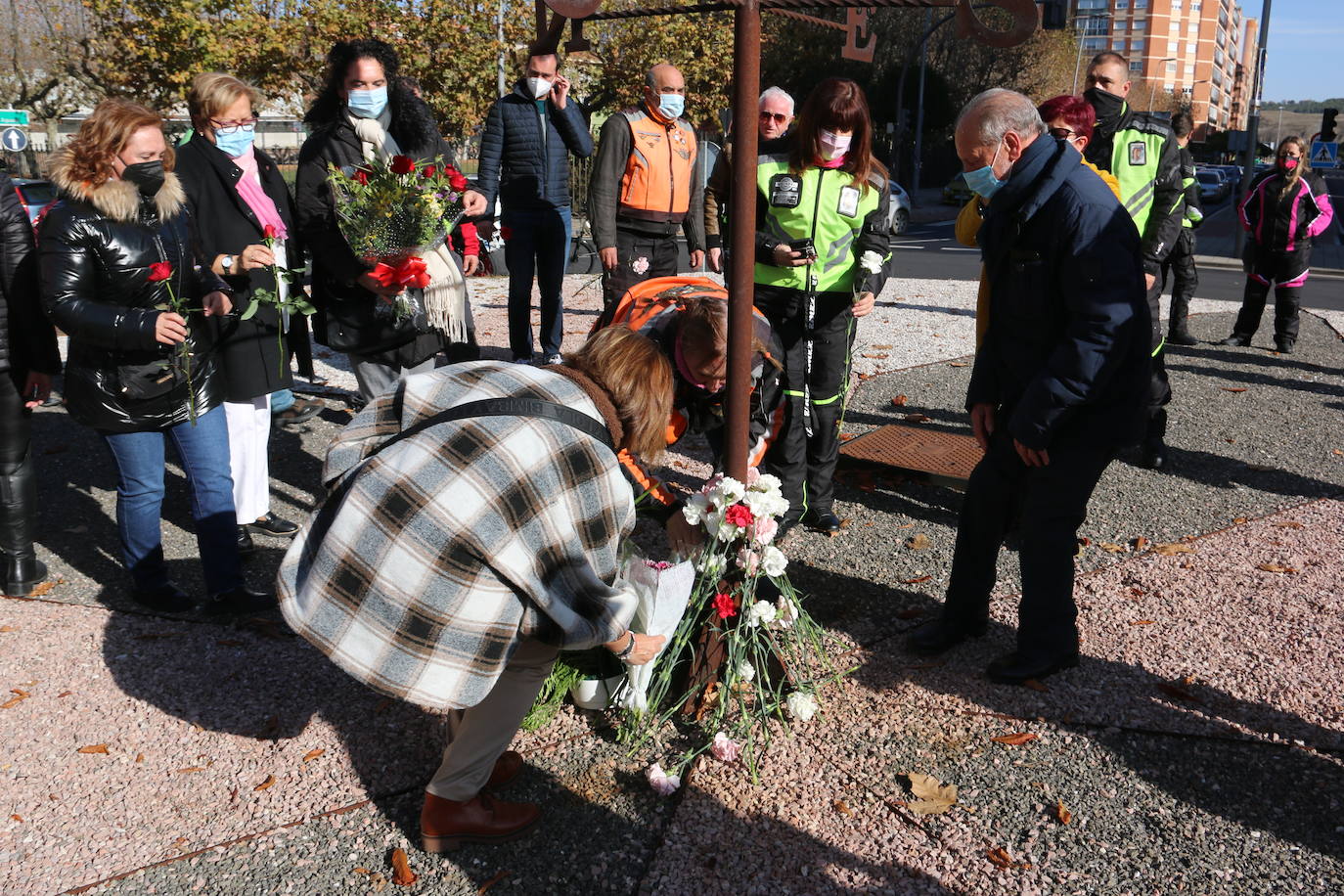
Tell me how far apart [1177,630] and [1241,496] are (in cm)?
194

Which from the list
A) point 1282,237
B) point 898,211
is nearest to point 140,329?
point 1282,237

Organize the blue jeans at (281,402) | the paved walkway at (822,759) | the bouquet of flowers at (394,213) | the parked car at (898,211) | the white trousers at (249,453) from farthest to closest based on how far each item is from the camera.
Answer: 1. the parked car at (898,211)
2. the blue jeans at (281,402)
3. the white trousers at (249,453)
4. the bouquet of flowers at (394,213)
5. the paved walkway at (822,759)

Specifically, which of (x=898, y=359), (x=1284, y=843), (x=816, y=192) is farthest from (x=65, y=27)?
(x=1284, y=843)

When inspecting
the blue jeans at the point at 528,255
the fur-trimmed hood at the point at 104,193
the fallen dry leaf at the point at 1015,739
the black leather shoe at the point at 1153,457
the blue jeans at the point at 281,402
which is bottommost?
the fallen dry leaf at the point at 1015,739

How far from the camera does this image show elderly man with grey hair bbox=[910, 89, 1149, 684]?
124 inches

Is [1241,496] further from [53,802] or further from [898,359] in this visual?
[53,802]

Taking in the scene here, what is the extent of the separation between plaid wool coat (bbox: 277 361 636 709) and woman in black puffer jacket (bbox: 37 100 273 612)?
1629mm

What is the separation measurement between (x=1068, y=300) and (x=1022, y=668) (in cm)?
125

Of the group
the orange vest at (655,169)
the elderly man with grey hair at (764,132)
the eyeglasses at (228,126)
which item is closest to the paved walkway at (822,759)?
the elderly man with grey hair at (764,132)

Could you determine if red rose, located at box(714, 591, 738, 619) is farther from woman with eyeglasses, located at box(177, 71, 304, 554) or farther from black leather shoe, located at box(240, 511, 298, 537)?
black leather shoe, located at box(240, 511, 298, 537)

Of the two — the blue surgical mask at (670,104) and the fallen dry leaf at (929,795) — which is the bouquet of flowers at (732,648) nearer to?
the fallen dry leaf at (929,795)

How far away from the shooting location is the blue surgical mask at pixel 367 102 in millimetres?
4531

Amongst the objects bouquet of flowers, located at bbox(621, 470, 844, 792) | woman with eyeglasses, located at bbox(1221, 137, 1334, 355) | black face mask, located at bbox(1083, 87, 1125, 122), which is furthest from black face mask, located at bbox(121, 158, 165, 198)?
woman with eyeglasses, located at bbox(1221, 137, 1334, 355)

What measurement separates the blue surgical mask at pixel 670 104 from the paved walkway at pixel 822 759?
287 centimetres
